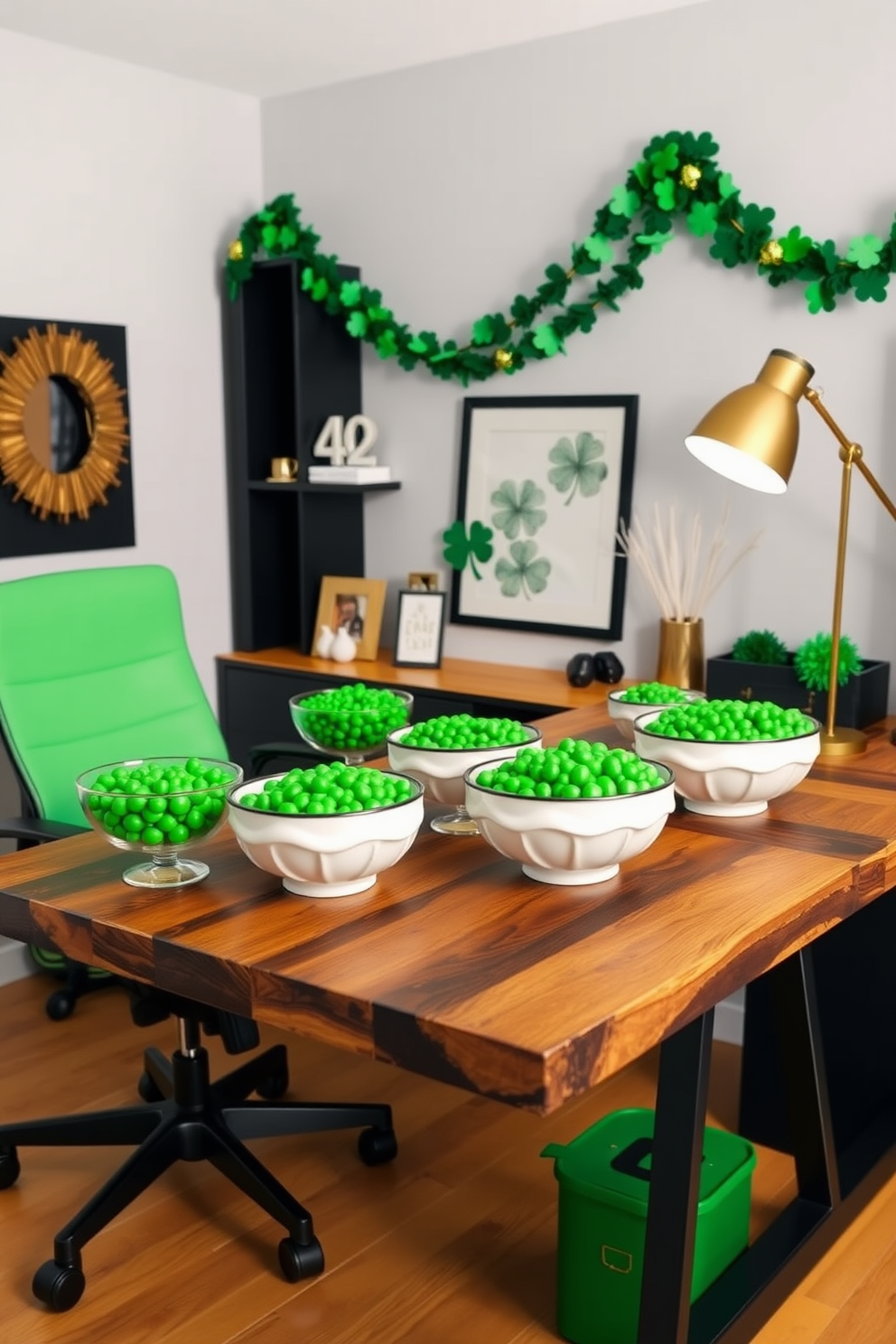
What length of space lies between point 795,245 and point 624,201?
44 centimetres

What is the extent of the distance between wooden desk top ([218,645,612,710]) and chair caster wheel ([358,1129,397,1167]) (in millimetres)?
999

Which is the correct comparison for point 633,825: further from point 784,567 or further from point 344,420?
point 344,420

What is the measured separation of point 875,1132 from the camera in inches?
100.0

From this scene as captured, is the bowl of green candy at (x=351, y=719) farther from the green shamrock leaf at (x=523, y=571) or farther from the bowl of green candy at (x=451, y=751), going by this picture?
the green shamrock leaf at (x=523, y=571)

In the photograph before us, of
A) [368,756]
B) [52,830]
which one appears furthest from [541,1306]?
[52,830]

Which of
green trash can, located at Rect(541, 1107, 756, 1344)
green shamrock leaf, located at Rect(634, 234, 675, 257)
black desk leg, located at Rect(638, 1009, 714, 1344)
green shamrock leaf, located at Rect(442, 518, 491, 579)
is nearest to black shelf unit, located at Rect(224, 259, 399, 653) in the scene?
green shamrock leaf, located at Rect(442, 518, 491, 579)

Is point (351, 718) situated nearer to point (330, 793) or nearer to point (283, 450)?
point (330, 793)

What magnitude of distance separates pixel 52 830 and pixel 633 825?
3.60ft

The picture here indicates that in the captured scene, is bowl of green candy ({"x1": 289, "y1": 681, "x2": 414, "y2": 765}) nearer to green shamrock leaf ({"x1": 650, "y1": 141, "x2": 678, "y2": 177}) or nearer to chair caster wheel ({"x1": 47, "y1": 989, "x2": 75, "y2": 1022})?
chair caster wheel ({"x1": 47, "y1": 989, "x2": 75, "y2": 1022})

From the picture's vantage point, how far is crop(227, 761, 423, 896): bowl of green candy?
166 centimetres

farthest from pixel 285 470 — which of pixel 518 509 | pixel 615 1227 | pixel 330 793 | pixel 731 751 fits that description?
pixel 615 1227

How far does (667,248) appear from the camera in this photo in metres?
3.22

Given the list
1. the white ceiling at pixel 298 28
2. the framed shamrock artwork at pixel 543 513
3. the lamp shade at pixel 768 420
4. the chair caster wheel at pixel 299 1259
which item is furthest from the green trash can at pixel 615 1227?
the white ceiling at pixel 298 28

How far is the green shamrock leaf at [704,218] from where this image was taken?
3.07m
